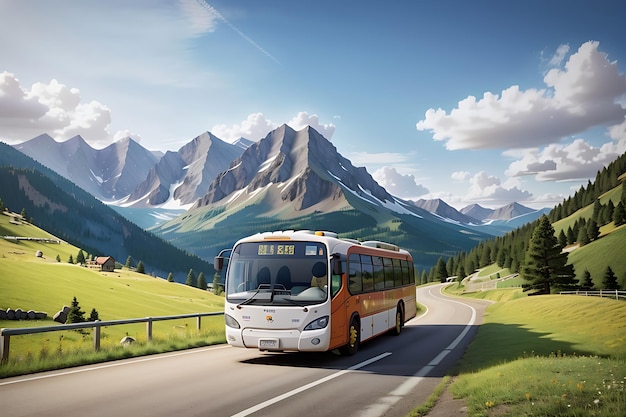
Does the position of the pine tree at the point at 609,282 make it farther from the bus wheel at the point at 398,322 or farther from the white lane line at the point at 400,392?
the white lane line at the point at 400,392

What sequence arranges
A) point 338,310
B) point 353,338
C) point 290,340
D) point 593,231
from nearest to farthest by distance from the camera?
point 290,340 < point 338,310 < point 353,338 < point 593,231

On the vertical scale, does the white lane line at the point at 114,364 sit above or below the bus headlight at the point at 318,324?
below

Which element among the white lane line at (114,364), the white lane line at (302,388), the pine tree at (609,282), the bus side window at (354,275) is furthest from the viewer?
the pine tree at (609,282)

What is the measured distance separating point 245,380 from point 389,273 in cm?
1223

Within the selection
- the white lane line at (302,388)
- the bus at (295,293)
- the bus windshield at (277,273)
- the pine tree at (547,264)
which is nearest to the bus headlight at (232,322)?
the bus at (295,293)

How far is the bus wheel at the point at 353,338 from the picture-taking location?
1728 cm

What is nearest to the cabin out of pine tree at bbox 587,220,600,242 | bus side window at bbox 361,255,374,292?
pine tree at bbox 587,220,600,242

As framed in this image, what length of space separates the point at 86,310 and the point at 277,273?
223ft

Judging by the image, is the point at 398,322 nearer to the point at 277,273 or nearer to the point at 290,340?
the point at 277,273

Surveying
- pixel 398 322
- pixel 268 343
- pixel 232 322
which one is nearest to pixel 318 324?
pixel 268 343

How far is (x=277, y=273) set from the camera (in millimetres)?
16422

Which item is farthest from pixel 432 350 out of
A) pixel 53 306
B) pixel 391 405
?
pixel 53 306

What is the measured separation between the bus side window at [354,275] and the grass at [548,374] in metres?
3.74

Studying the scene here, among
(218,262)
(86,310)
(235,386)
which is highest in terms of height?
(218,262)
